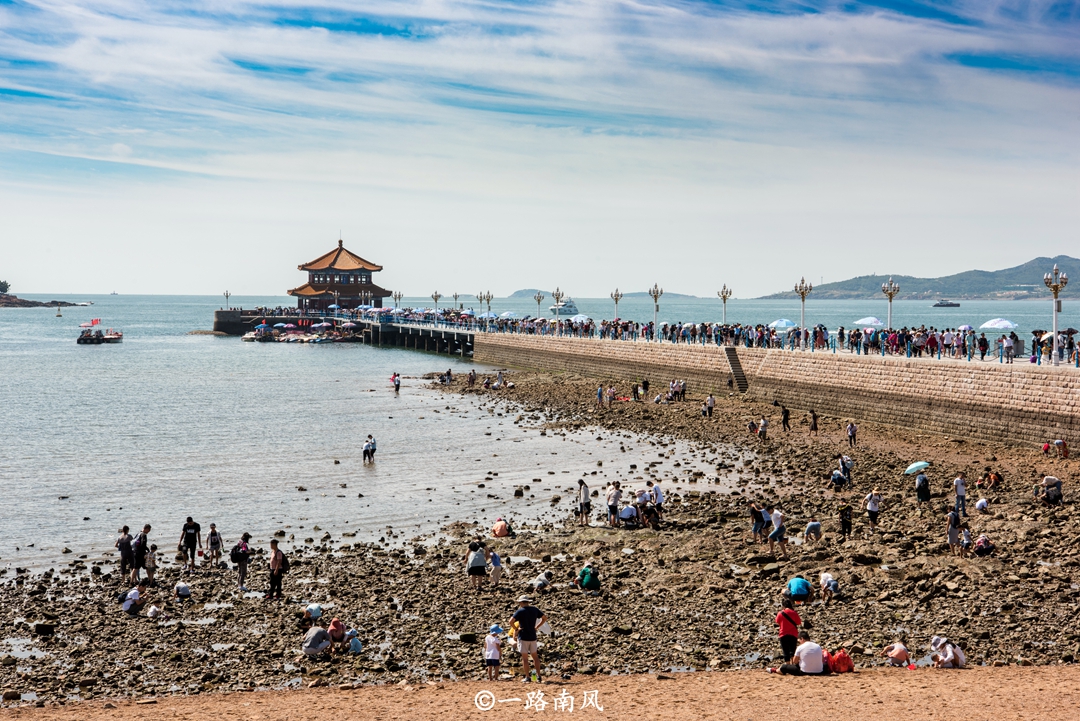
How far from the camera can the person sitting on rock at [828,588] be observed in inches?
617

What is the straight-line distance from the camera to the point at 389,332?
94875 millimetres

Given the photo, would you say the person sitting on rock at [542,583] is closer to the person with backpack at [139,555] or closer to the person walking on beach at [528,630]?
the person walking on beach at [528,630]

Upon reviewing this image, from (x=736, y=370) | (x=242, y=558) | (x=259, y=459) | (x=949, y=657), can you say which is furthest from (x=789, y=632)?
(x=736, y=370)

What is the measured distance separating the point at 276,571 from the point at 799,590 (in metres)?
9.29

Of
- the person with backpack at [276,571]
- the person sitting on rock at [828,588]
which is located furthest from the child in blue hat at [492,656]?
the person sitting on rock at [828,588]

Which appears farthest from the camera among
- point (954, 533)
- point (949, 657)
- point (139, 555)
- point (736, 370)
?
point (736, 370)

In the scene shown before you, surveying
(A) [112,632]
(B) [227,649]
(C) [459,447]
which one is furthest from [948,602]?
(C) [459,447]

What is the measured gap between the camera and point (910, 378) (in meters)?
32.2

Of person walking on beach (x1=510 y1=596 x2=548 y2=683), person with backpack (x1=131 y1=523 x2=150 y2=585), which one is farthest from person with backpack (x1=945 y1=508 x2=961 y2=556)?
person with backpack (x1=131 y1=523 x2=150 y2=585)

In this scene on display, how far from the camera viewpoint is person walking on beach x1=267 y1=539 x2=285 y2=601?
55.5 ft

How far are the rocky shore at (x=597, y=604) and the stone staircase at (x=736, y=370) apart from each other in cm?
1716

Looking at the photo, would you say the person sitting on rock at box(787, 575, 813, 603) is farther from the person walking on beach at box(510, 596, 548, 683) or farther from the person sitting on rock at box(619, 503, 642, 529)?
the person sitting on rock at box(619, 503, 642, 529)

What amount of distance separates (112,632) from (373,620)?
14.2 feet

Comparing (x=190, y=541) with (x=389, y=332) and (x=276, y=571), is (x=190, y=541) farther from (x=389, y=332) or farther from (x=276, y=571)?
(x=389, y=332)
